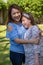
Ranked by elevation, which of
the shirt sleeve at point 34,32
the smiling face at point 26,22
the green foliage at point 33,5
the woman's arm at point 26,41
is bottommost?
the green foliage at point 33,5

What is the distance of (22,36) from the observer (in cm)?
366

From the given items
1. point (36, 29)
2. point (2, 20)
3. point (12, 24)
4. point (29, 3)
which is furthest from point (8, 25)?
point (2, 20)

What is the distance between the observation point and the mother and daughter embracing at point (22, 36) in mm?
3432

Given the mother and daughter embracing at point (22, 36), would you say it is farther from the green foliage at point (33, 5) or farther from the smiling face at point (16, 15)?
the green foliage at point (33, 5)

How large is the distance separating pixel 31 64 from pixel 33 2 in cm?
3369

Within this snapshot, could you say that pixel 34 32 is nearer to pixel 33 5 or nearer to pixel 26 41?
pixel 26 41

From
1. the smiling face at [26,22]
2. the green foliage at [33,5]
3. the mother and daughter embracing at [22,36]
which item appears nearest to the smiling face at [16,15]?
the mother and daughter embracing at [22,36]

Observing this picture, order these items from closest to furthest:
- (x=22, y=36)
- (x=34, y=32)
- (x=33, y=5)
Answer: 1. (x=34, y=32)
2. (x=22, y=36)
3. (x=33, y=5)

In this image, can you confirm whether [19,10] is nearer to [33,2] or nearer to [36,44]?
[36,44]

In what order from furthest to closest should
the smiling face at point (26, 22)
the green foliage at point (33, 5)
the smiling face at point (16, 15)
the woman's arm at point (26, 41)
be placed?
the green foliage at point (33, 5), the smiling face at point (16, 15), the smiling face at point (26, 22), the woman's arm at point (26, 41)

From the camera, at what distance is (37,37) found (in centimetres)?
341

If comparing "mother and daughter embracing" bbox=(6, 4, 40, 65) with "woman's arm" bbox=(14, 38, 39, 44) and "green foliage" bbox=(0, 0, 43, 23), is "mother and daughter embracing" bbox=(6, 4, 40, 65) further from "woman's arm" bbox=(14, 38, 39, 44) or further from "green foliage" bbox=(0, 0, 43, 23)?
"green foliage" bbox=(0, 0, 43, 23)

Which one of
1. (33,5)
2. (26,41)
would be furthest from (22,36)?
(33,5)

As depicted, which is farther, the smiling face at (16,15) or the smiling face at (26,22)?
the smiling face at (16,15)
